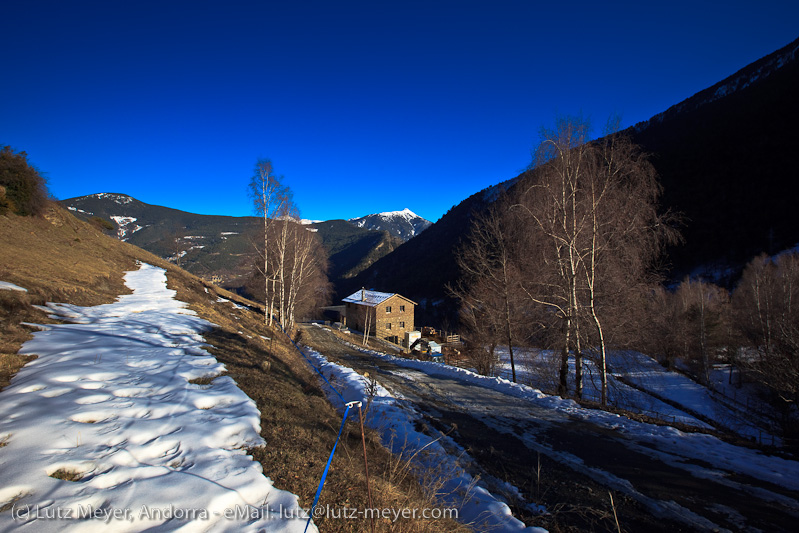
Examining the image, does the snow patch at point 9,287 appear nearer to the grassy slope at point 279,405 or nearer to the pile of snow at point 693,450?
the grassy slope at point 279,405

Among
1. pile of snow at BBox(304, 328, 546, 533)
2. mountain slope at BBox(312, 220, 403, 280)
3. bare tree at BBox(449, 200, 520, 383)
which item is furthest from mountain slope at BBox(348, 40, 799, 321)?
mountain slope at BBox(312, 220, 403, 280)

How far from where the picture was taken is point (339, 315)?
56125 millimetres

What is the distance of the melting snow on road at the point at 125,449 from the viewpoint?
7.93 ft

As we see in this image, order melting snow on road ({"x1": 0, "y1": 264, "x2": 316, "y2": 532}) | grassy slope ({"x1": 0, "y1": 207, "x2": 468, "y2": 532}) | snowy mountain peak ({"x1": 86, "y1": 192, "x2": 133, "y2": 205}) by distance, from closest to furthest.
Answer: melting snow on road ({"x1": 0, "y1": 264, "x2": 316, "y2": 532})
grassy slope ({"x1": 0, "y1": 207, "x2": 468, "y2": 532})
snowy mountain peak ({"x1": 86, "y1": 192, "x2": 133, "y2": 205})

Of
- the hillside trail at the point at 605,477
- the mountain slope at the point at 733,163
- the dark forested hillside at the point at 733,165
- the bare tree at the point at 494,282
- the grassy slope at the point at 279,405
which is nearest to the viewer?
the grassy slope at the point at 279,405

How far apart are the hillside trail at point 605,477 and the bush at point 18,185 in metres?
24.7

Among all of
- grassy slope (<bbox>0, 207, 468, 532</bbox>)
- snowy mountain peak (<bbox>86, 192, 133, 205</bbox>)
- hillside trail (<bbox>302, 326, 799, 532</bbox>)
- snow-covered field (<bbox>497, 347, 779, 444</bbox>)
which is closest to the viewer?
grassy slope (<bbox>0, 207, 468, 532</bbox>)

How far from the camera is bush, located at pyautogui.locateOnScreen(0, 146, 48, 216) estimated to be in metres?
16.5

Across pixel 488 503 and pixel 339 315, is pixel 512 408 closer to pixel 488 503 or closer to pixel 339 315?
pixel 488 503

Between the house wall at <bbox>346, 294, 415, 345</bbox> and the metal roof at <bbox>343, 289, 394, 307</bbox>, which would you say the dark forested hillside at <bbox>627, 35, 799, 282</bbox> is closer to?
the house wall at <bbox>346, 294, 415, 345</bbox>

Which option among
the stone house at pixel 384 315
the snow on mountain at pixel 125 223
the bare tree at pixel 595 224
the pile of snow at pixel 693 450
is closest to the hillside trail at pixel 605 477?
the pile of snow at pixel 693 450

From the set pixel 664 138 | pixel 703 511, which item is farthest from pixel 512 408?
pixel 664 138

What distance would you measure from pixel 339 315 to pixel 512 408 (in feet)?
162

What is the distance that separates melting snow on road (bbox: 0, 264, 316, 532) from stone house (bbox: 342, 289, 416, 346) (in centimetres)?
3548
